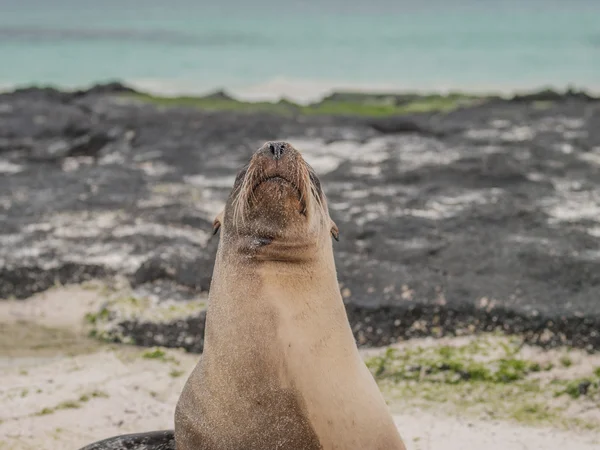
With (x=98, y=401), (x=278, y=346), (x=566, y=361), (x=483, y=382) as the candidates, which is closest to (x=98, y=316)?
(x=98, y=401)

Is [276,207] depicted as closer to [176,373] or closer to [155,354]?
[176,373]

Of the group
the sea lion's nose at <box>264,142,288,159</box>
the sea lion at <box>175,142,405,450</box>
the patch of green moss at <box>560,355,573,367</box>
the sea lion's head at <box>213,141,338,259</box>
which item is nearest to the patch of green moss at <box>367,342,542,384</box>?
the patch of green moss at <box>560,355,573,367</box>

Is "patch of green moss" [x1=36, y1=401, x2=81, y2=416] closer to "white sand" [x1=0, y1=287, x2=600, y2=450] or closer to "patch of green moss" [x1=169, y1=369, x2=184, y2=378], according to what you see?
"white sand" [x1=0, y1=287, x2=600, y2=450]

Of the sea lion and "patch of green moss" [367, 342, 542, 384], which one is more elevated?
the sea lion

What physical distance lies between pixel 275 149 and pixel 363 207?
258 inches

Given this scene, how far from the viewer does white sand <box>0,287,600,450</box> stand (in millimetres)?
6047

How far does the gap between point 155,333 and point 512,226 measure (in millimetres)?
3987

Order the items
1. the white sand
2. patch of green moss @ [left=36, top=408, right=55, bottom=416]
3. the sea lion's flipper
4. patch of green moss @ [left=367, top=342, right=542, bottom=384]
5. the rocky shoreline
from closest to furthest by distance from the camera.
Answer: the sea lion's flipper → the white sand → patch of green moss @ [left=36, top=408, right=55, bottom=416] → patch of green moss @ [left=367, top=342, right=542, bottom=384] → the rocky shoreline

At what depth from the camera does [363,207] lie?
10828mm

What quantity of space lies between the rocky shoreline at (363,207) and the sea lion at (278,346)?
11.0ft

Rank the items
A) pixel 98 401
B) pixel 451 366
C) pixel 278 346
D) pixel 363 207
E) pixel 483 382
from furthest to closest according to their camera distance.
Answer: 1. pixel 363 207
2. pixel 451 366
3. pixel 483 382
4. pixel 98 401
5. pixel 278 346

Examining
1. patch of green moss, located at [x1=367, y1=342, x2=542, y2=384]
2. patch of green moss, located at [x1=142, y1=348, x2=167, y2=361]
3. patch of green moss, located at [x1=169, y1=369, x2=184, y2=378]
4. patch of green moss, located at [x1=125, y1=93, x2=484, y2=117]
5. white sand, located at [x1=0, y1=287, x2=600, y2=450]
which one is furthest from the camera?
patch of green moss, located at [x1=125, y1=93, x2=484, y2=117]

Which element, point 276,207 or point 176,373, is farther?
point 176,373

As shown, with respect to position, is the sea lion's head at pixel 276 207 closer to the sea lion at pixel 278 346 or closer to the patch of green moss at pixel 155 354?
the sea lion at pixel 278 346
